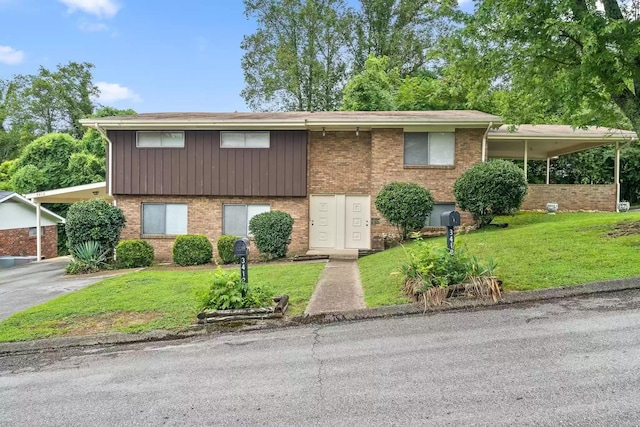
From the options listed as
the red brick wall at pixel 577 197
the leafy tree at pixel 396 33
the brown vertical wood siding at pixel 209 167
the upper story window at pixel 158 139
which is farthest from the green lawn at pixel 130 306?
the leafy tree at pixel 396 33

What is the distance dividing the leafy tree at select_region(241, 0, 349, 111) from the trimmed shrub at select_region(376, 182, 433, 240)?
20540mm

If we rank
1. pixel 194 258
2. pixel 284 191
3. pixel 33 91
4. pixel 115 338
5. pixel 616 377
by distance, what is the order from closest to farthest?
pixel 616 377 < pixel 115 338 < pixel 194 258 < pixel 284 191 < pixel 33 91

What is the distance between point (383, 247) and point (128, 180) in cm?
902

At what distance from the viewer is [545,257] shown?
25.8 feet

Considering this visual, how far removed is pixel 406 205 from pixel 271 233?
13.6 feet

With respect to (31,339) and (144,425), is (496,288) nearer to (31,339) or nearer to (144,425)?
(144,425)

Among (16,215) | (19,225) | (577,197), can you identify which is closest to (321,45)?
(577,197)

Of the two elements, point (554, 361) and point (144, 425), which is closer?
point (144, 425)

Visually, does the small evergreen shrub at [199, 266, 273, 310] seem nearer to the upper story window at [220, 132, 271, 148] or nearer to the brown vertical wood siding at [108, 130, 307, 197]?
the brown vertical wood siding at [108, 130, 307, 197]

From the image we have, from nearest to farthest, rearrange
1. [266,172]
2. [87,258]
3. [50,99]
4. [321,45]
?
[87,258]
[266,172]
[321,45]
[50,99]

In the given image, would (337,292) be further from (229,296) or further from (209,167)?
(209,167)

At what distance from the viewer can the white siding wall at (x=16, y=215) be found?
19.7m

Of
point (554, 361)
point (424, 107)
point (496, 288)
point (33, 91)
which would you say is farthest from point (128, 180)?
point (33, 91)

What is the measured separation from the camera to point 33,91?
127 ft
